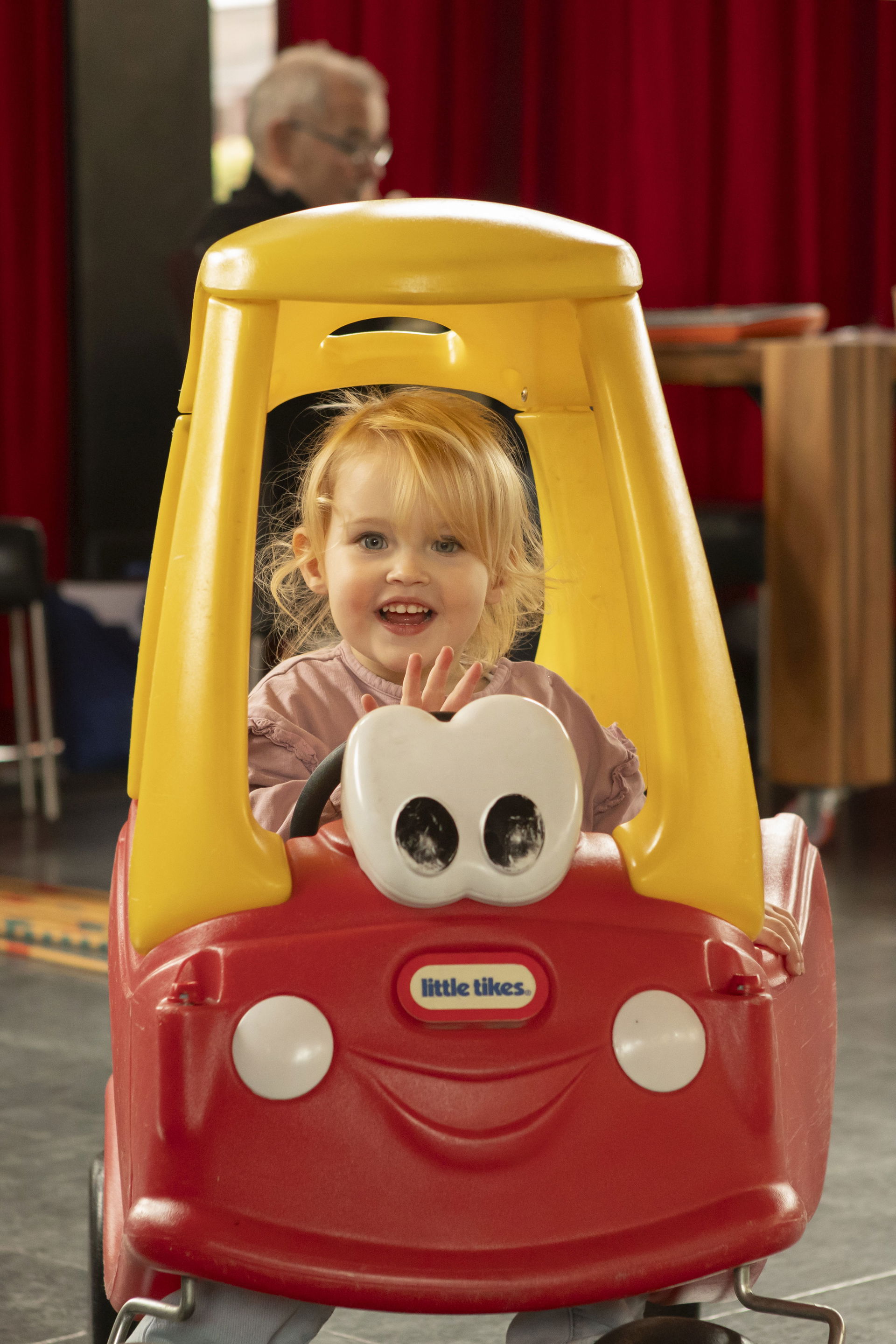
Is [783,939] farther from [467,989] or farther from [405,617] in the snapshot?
[405,617]

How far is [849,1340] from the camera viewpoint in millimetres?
1136

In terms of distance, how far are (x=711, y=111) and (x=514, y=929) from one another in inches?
140

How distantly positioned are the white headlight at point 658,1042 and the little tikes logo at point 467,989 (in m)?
0.04

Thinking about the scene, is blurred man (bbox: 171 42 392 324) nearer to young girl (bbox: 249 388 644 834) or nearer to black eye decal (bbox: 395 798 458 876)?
young girl (bbox: 249 388 644 834)

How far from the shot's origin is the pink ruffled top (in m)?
1.04

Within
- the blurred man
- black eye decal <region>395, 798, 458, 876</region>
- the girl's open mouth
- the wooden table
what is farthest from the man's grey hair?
black eye decal <region>395, 798, 458, 876</region>

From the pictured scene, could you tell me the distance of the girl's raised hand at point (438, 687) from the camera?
38.0 inches

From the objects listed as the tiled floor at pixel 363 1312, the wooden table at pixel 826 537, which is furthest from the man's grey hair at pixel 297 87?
the tiled floor at pixel 363 1312

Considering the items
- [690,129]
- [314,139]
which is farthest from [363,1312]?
[690,129]

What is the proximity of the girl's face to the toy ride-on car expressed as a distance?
231 mm

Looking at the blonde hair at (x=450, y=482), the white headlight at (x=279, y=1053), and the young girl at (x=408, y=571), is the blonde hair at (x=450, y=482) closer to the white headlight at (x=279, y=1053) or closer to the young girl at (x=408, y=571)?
the young girl at (x=408, y=571)

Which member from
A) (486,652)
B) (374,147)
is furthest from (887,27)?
(486,652)

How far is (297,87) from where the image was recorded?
2508mm

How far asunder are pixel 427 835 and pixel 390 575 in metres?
0.33
